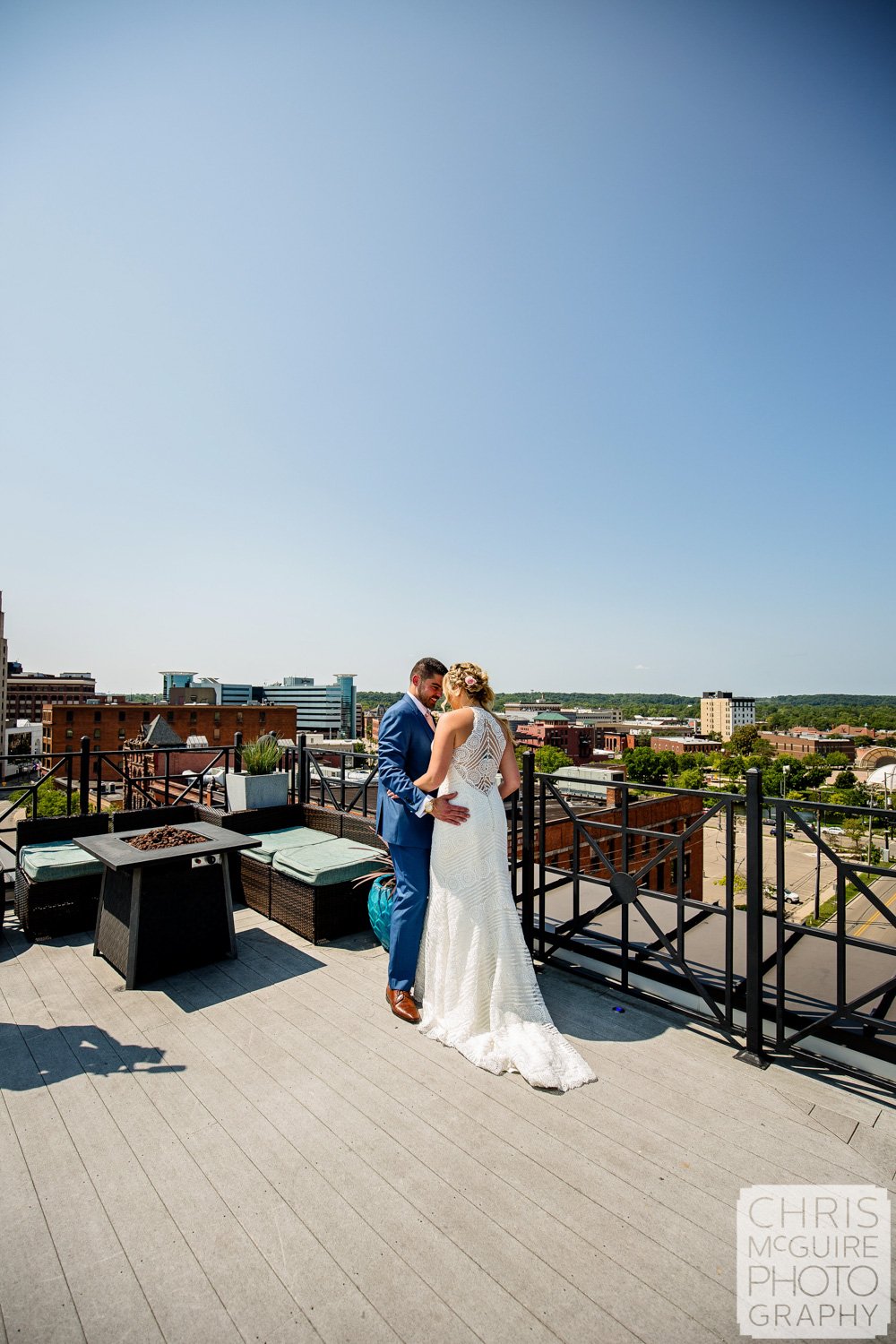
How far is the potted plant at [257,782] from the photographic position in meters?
5.18

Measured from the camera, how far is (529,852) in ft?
12.3

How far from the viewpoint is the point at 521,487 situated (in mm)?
15320

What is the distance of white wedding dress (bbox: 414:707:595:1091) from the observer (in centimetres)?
265

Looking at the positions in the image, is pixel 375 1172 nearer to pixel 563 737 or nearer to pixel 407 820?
pixel 407 820

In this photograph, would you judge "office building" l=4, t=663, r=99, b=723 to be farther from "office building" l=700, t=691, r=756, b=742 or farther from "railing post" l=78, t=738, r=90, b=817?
"office building" l=700, t=691, r=756, b=742

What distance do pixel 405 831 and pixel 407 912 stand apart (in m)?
0.44

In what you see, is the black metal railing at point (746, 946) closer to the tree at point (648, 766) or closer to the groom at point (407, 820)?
the groom at point (407, 820)

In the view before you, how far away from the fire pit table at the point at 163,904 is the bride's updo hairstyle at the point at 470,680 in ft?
5.96

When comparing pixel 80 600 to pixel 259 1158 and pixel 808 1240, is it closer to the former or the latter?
pixel 259 1158

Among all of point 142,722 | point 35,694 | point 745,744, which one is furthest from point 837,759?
point 35,694

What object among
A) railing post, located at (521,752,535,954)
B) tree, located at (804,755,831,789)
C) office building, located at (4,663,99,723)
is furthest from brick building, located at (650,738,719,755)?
railing post, located at (521,752,535,954)

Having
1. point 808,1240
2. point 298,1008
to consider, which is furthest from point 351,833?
point 808,1240

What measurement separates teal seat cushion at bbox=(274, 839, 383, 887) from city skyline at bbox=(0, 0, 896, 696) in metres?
1.51

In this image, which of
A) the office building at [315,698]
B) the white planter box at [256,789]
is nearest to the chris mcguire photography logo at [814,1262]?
the white planter box at [256,789]
